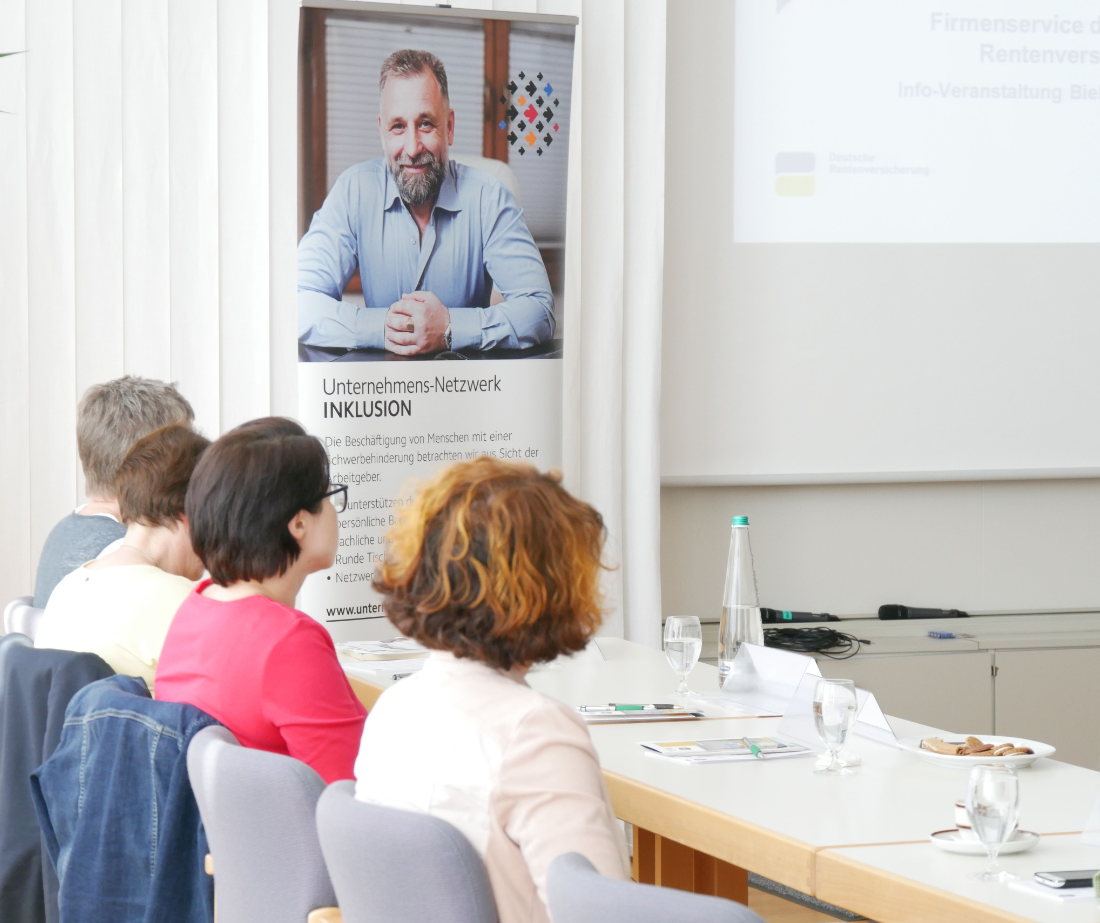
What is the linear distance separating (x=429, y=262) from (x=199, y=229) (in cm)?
78

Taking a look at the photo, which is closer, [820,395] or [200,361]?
[200,361]

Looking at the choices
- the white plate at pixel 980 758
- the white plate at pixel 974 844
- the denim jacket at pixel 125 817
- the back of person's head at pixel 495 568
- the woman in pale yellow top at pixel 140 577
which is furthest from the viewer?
the woman in pale yellow top at pixel 140 577

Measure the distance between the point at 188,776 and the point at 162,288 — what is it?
108 inches

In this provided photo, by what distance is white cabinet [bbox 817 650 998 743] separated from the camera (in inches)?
182

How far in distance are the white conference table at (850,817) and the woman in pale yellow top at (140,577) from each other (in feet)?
2.45

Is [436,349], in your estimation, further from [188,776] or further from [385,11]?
[188,776]

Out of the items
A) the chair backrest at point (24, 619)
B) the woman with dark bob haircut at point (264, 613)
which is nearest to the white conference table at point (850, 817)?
the woman with dark bob haircut at point (264, 613)

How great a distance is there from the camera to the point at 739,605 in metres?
2.49

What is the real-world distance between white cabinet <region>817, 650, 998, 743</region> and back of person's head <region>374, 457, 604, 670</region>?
10.6ft

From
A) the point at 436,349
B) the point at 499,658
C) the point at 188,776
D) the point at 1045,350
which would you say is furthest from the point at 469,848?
the point at 1045,350

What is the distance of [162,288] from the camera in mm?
4289

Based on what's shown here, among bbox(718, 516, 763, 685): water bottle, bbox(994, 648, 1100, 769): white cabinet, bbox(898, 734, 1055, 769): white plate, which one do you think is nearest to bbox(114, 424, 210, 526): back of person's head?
bbox(718, 516, 763, 685): water bottle

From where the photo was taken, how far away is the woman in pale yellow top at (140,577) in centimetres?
236

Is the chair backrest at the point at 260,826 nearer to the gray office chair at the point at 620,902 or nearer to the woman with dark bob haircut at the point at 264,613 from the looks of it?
the woman with dark bob haircut at the point at 264,613
